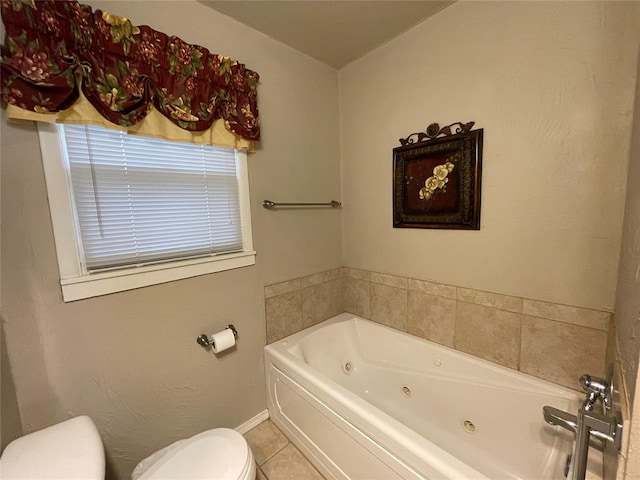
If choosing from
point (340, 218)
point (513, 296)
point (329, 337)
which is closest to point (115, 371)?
point (329, 337)

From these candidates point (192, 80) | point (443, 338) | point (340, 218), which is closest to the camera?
point (192, 80)

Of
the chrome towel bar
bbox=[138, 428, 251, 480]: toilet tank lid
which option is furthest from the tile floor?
the chrome towel bar

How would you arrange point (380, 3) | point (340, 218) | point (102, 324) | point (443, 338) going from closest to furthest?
1. point (102, 324)
2. point (380, 3)
3. point (443, 338)
4. point (340, 218)

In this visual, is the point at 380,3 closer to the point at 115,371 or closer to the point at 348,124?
the point at 348,124

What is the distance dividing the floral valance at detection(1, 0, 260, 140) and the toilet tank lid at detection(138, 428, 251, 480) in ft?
4.71

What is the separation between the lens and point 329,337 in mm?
1988

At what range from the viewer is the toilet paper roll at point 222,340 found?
1447mm

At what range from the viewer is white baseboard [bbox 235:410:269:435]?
5.51 ft

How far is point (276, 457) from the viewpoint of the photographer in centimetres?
152

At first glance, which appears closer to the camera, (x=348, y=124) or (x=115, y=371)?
(x=115, y=371)

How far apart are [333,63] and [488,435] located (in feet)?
8.49

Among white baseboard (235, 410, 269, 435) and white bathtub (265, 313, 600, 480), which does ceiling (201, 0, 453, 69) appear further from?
white baseboard (235, 410, 269, 435)

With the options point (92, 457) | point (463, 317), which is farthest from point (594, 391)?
point (92, 457)

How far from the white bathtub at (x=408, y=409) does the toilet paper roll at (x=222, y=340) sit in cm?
33
